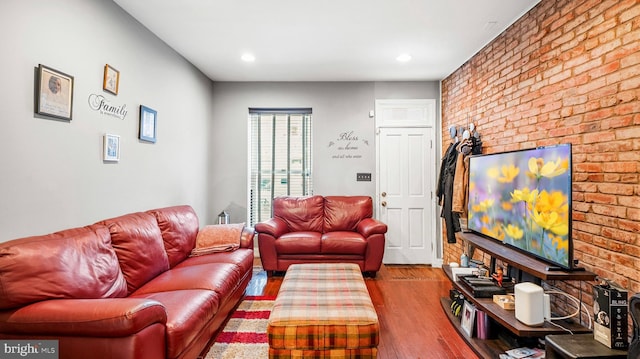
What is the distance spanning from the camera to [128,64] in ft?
8.54

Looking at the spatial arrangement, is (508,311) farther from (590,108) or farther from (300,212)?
(300,212)

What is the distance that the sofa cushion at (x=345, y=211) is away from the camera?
13.6ft

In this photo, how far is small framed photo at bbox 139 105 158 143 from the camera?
2773 millimetres

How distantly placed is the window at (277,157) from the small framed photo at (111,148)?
2.27 m

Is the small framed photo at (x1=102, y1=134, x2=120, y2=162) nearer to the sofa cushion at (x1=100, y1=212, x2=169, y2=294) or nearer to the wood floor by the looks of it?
the sofa cushion at (x1=100, y1=212, x2=169, y2=294)

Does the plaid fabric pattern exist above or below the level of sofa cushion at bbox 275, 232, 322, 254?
below

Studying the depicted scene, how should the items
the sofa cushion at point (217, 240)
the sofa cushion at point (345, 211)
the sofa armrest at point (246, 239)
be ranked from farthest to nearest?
the sofa cushion at point (345, 211), the sofa armrest at point (246, 239), the sofa cushion at point (217, 240)

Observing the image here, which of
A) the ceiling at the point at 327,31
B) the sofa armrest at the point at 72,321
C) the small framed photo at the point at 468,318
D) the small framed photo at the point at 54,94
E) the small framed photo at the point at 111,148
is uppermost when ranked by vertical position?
the ceiling at the point at 327,31

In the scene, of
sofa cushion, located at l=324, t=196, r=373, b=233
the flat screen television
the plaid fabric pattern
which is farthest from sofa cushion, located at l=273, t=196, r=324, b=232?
the plaid fabric pattern

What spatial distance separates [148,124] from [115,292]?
1.63 m

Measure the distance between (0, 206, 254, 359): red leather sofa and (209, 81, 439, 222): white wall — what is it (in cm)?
193

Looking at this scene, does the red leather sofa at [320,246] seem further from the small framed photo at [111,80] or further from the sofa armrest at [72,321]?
the sofa armrest at [72,321]

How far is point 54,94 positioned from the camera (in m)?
1.88

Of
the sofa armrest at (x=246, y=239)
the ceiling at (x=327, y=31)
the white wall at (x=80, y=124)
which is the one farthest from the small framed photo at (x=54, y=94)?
the sofa armrest at (x=246, y=239)
